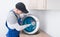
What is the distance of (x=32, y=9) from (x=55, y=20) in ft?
1.22

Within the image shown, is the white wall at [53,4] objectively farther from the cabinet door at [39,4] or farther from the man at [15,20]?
the man at [15,20]

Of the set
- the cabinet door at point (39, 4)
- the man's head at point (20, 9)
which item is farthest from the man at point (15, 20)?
the cabinet door at point (39, 4)

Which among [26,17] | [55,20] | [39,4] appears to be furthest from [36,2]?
[55,20]

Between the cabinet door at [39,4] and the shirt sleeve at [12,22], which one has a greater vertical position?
the cabinet door at [39,4]

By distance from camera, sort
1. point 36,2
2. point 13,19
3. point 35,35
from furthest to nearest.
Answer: point 36,2 → point 35,35 → point 13,19

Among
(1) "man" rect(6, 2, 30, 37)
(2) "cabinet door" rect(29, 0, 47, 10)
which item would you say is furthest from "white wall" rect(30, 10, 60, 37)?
(1) "man" rect(6, 2, 30, 37)

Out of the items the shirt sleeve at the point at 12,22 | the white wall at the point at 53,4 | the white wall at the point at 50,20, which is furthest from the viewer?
the white wall at the point at 50,20

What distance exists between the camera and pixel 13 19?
163 centimetres

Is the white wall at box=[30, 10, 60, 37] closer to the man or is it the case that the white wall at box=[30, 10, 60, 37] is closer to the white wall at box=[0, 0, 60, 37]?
the white wall at box=[0, 0, 60, 37]

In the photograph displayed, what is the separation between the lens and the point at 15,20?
1.65 m

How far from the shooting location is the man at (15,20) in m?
1.64

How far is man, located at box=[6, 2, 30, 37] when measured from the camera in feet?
5.39

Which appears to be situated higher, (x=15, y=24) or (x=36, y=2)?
(x=36, y=2)

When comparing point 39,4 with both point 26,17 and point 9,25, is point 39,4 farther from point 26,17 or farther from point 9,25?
point 9,25
